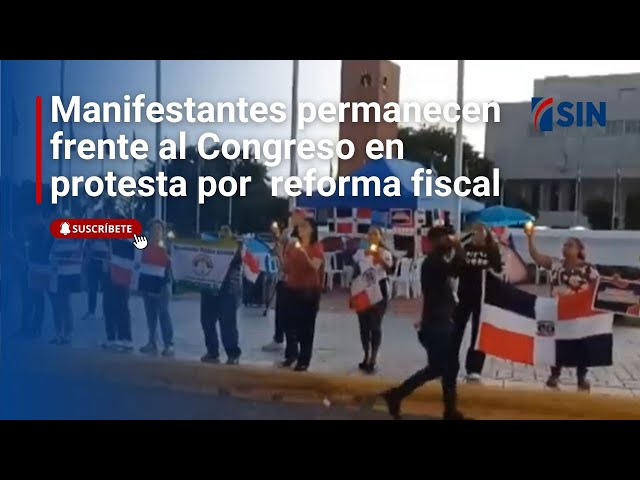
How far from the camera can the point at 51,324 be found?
14.1 ft

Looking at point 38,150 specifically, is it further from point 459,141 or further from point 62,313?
point 459,141

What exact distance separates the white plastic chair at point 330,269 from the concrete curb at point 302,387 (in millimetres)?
518

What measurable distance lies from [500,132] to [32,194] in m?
2.56

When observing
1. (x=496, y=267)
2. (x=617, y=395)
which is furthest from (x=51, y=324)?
(x=617, y=395)

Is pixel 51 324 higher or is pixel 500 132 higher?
pixel 500 132

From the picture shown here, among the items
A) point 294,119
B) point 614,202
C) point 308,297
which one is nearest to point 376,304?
point 308,297

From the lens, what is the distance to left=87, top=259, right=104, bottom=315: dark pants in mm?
4258

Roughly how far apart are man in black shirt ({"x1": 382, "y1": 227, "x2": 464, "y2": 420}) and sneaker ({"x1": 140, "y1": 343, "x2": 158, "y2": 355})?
1381 millimetres

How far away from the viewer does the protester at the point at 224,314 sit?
167 inches

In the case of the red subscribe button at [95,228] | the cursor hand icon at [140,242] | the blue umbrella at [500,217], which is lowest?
the cursor hand icon at [140,242]

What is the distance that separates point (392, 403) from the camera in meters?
4.09

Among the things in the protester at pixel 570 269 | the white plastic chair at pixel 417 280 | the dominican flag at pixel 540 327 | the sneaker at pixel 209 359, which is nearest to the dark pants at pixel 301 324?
the sneaker at pixel 209 359

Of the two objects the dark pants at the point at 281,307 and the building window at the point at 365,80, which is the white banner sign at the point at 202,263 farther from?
the building window at the point at 365,80
